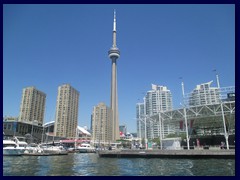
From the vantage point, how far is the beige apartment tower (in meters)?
123

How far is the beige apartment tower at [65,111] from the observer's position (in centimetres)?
12338

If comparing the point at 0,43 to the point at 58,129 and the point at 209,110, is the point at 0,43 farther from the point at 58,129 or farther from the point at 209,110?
the point at 58,129

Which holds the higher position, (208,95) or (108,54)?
(108,54)

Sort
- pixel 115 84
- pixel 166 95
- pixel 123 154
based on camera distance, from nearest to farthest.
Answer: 1. pixel 123 154
2. pixel 166 95
3. pixel 115 84

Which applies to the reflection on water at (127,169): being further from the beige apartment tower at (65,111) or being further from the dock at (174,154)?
the beige apartment tower at (65,111)

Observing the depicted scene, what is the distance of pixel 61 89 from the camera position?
410 feet

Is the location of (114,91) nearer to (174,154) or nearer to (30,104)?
(30,104)

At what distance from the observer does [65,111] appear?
123 meters

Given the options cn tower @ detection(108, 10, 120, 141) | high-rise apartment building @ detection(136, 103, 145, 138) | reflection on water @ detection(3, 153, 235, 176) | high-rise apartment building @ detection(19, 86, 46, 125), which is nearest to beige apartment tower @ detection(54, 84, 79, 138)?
high-rise apartment building @ detection(19, 86, 46, 125)

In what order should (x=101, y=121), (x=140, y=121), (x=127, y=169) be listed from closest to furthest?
→ (x=127, y=169)
(x=140, y=121)
(x=101, y=121)

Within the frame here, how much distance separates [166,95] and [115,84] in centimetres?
4728

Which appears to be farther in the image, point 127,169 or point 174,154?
point 174,154

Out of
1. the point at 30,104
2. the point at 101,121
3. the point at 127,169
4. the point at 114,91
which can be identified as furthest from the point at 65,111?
the point at 127,169
